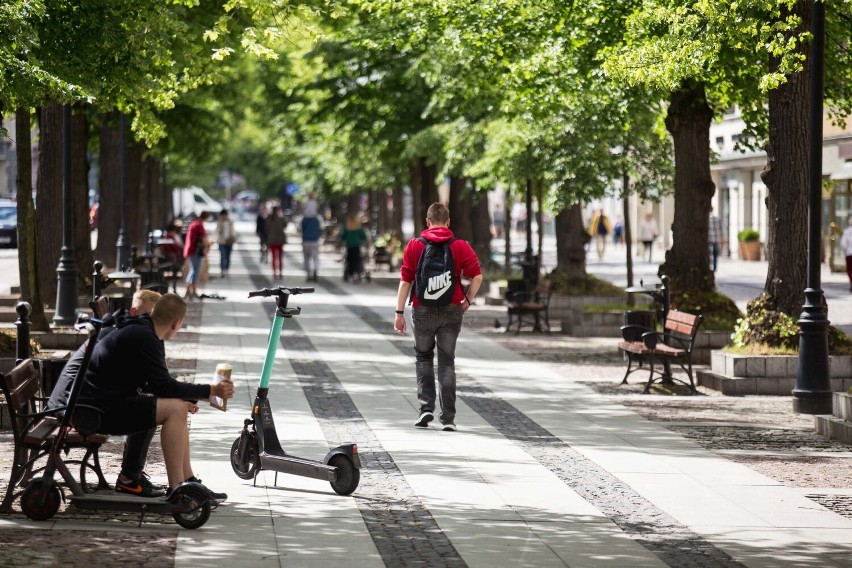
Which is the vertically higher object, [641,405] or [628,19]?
[628,19]

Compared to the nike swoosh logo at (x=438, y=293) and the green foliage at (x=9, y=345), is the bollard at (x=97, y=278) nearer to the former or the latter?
the green foliage at (x=9, y=345)

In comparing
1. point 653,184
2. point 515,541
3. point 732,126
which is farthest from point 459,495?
point 732,126

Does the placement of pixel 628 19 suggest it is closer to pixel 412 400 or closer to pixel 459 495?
pixel 412 400

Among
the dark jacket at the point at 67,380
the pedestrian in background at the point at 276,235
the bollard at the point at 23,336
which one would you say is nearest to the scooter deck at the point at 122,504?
the dark jacket at the point at 67,380

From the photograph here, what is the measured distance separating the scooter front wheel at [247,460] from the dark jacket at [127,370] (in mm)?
1195

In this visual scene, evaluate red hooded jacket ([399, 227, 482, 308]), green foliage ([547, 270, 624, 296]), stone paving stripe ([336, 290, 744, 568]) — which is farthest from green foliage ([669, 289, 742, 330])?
red hooded jacket ([399, 227, 482, 308])

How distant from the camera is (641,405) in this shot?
14.9 m

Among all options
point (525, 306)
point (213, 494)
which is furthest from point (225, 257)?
point (213, 494)

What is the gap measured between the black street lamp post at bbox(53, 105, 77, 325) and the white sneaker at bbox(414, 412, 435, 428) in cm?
724

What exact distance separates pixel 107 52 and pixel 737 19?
557 centimetres

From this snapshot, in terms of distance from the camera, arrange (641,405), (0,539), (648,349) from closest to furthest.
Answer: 1. (0,539)
2. (641,405)
3. (648,349)

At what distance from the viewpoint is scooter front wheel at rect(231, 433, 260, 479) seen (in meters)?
9.77

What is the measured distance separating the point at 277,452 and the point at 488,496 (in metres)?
1.30

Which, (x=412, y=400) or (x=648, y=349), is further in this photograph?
(x=648, y=349)
